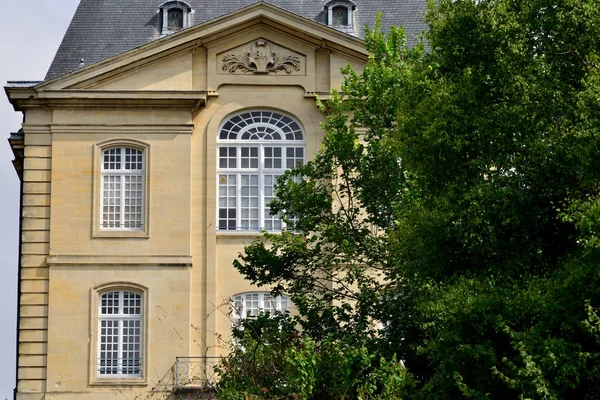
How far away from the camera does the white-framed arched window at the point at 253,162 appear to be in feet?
142

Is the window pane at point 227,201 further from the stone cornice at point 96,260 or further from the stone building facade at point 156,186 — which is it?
the stone cornice at point 96,260

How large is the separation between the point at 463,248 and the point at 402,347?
17.6ft

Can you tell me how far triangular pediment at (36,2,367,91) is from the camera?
43281mm

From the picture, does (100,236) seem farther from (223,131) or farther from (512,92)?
(512,92)

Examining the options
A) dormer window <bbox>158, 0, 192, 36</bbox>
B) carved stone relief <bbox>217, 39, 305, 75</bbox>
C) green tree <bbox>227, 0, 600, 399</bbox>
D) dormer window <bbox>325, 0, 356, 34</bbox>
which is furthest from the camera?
dormer window <bbox>325, 0, 356, 34</bbox>

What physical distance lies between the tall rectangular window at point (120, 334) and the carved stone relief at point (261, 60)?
619cm

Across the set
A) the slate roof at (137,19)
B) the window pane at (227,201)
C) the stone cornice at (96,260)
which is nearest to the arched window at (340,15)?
the slate roof at (137,19)

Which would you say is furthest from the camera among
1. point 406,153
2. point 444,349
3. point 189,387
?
point 189,387

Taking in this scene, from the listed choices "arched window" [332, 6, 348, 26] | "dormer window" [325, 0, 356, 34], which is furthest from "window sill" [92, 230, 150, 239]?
"arched window" [332, 6, 348, 26]

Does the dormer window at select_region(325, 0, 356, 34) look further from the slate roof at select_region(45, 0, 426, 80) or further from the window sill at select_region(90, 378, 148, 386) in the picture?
the window sill at select_region(90, 378, 148, 386)

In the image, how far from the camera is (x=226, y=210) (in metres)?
43.5

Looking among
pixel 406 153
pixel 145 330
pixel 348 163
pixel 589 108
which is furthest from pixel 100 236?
pixel 589 108

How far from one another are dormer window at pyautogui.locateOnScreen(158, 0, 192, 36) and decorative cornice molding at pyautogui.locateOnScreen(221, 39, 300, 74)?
2465 millimetres

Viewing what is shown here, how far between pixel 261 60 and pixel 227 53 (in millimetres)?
864
